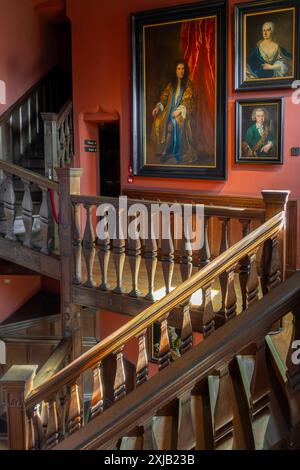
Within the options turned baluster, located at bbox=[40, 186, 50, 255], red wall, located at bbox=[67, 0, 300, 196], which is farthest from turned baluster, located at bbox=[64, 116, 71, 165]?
turned baluster, located at bbox=[40, 186, 50, 255]

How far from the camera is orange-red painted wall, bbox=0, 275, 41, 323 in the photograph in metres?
7.80

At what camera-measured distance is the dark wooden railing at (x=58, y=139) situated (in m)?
6.83

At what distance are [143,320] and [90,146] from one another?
503 centimetres

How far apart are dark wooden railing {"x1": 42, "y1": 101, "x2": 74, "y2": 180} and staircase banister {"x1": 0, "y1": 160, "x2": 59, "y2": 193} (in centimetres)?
117

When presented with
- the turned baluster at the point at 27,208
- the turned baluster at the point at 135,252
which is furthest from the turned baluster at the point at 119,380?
the turned baluster at the point at 27,208

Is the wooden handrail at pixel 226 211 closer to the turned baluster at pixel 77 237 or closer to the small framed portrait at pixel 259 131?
the turned baluster at pixel 77 237

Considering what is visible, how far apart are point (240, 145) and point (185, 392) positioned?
4435mm

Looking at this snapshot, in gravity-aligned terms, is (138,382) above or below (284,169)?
below

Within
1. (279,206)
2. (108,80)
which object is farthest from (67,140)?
(279,206)

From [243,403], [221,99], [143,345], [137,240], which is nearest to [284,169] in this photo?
[221,99]

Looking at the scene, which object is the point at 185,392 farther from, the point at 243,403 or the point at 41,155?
the point at 41,155

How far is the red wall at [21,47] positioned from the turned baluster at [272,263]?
5096 mm

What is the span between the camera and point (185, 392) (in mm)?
2230

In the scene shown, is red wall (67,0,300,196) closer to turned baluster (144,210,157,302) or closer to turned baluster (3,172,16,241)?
turned baluster (3,172,16,241)
